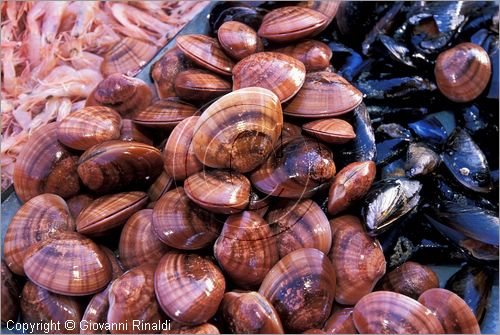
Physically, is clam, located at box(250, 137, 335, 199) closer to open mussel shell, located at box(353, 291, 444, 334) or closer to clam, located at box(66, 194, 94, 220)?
open mussel shell, located at box(353, 291, 444, 334)

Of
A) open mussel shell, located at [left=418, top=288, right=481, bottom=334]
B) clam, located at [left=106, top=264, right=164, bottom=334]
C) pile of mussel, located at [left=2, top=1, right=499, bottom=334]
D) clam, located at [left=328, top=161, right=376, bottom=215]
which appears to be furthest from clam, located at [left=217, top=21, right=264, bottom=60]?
Answer: open mussel shell, located at [left=418, top=288, right=481, bottom=334]

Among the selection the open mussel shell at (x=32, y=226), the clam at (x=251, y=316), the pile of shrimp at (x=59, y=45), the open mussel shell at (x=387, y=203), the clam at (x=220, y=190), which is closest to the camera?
the clam at (x=251, y=316)

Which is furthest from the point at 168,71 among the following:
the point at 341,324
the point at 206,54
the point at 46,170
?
the point at 341,324

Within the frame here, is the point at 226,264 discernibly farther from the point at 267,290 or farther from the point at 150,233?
the point at 150,233

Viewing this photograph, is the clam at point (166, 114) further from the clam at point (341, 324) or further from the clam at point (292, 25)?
the clam at point (341, 324)

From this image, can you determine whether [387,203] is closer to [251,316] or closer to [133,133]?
[251,316]

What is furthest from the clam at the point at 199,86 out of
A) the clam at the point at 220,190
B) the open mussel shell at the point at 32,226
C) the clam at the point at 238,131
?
the open mussel shell at the point at 32,226

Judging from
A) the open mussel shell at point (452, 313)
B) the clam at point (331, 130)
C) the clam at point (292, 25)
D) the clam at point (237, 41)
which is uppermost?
the clam at point (292, 25)
